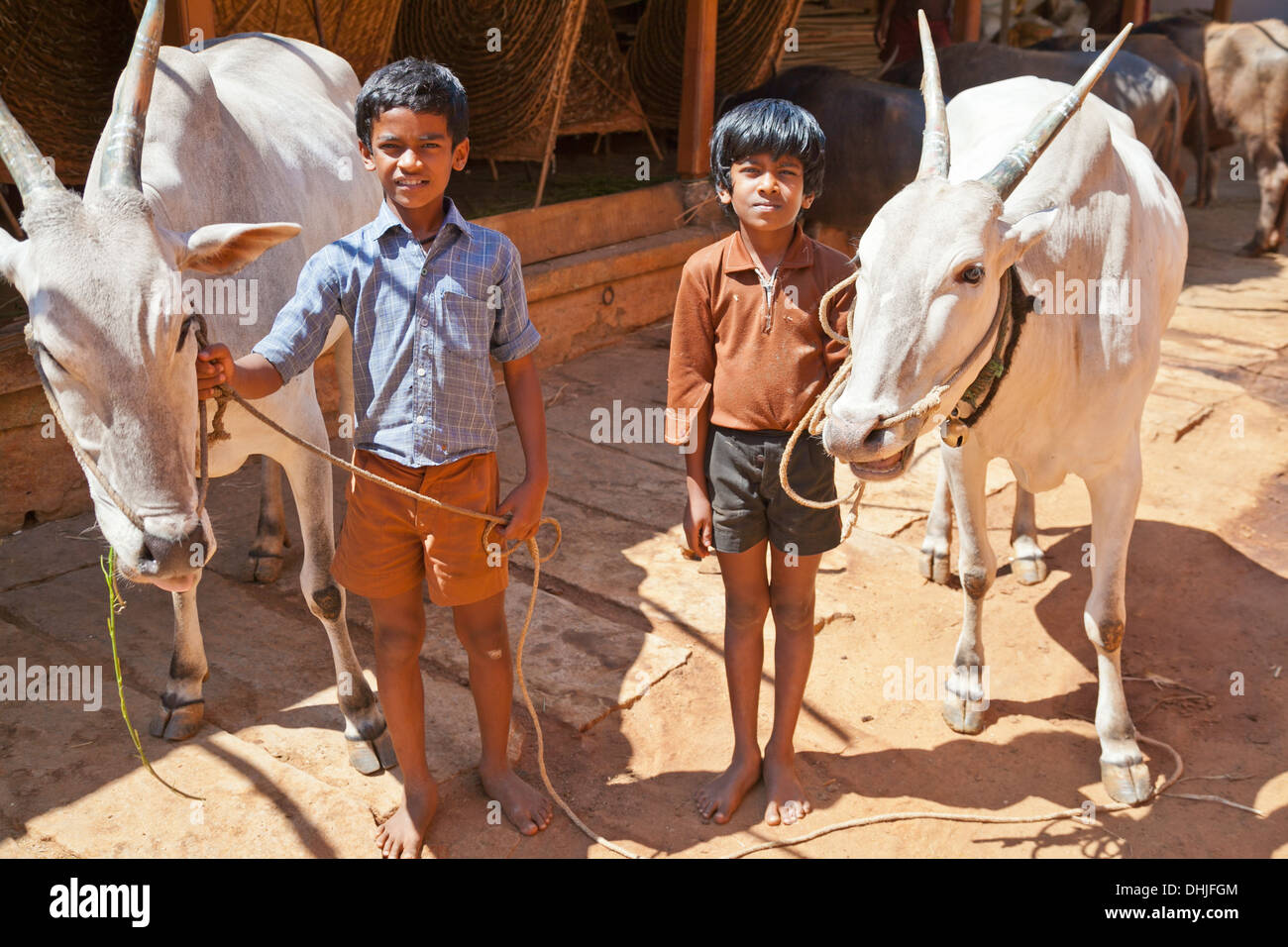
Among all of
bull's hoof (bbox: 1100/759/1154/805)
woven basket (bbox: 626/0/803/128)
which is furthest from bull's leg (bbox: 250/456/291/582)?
woven basket (bbox: 626/0/803/128)

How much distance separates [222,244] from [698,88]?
558 cm

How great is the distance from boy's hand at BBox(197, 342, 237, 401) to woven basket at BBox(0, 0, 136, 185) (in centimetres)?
412

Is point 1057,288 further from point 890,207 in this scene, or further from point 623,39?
point 623,39

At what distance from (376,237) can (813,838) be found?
1959 millimetres

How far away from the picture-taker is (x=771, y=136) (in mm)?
2791

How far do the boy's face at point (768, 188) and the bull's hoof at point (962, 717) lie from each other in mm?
1747

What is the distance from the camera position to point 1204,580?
15.1ft

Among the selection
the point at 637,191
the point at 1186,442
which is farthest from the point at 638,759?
the point at 637,191

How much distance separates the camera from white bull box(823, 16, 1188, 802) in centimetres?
269

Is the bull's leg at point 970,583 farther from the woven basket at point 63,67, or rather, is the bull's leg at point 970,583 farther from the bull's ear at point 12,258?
the woven basket at point 63,67

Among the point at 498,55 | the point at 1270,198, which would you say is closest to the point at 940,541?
the point at 498,55

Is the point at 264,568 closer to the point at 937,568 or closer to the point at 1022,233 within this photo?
the point at 937,568

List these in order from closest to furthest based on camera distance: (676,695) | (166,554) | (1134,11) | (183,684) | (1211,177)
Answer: (166,554) < (183,684) < (676,695) < (1211,177) < (1134,11)

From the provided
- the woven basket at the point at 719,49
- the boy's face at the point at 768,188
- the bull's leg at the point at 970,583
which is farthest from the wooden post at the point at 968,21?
the boy's face at the point at 768,188
